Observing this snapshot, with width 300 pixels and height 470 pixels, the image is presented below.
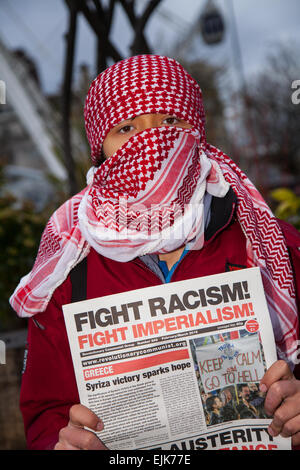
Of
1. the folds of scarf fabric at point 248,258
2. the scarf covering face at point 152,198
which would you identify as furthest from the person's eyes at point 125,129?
the folds of scarf fabric at point 248,258

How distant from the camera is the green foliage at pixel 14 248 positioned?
374cm

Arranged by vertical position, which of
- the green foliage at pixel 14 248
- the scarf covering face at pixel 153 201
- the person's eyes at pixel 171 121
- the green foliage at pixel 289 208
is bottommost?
the green foliage at pixel 289 208

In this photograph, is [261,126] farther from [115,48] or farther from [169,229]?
[169,229]

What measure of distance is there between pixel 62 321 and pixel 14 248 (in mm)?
2442

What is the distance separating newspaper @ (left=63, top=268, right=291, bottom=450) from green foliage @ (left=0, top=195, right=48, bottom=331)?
103 inches

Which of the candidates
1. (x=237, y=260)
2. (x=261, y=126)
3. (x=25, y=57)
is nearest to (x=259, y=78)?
(x=261, y=126)

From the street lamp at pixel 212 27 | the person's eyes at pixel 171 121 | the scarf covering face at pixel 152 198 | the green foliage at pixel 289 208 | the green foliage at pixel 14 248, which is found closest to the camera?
the scarf covering face at pixel 152 198

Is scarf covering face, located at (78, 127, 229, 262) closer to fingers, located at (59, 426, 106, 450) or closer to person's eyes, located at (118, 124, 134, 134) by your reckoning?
person's eyes, located at (118, 124, 134, 134)

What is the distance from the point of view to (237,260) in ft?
4.97

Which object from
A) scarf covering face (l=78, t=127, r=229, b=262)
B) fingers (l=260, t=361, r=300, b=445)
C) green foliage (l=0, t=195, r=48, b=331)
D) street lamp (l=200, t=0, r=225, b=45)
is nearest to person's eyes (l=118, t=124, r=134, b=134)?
scarf covering face (l=78, t=127, r=229, b=262)

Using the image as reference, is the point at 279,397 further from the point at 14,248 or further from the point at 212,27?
the point at 212,27

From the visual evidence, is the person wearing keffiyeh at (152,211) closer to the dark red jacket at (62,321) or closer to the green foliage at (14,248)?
the dark red jacket at (62,321)

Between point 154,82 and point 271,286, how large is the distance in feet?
2.58

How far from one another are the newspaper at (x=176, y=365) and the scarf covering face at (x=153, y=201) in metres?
0.24
